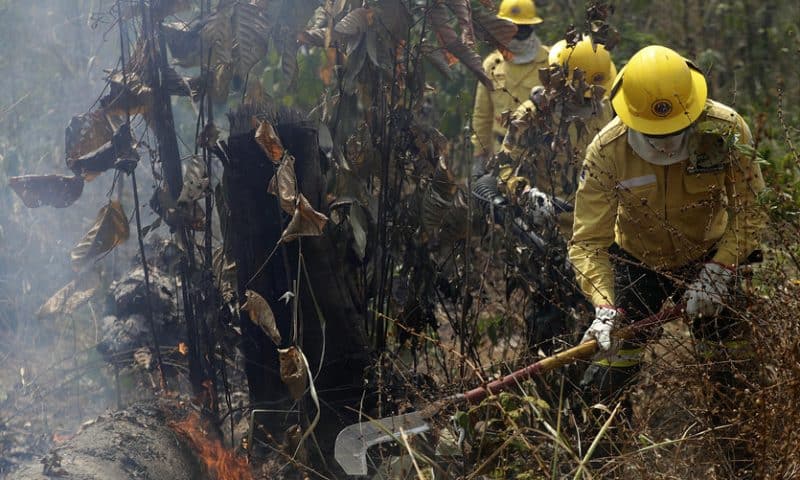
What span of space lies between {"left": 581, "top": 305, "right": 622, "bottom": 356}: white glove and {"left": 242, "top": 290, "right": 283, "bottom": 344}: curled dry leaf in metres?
1.12

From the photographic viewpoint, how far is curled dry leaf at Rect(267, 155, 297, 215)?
3239mm

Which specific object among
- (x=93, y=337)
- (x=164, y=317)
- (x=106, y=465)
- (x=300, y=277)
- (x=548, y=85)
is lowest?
(x=93, y=337)

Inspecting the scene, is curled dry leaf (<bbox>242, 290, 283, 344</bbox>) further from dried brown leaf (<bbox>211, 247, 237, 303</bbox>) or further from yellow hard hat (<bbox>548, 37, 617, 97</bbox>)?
yellow hard hat (<bbox>548, 37, 617, 97</bbox>)

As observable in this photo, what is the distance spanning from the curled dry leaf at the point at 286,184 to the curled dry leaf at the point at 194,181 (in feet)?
1.27

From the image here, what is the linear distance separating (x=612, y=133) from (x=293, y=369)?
1.53m

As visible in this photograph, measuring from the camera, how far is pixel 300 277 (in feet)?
11.8

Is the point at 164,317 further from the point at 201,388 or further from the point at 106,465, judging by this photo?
the point at 106,465

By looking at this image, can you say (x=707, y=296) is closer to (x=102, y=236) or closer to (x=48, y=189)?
A: (x=102, y=236)

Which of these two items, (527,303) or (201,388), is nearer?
(201,388)

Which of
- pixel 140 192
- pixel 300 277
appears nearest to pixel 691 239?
pixel 300 277

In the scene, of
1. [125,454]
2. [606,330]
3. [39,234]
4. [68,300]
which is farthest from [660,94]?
[39,234]

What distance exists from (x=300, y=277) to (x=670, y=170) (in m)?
1.48

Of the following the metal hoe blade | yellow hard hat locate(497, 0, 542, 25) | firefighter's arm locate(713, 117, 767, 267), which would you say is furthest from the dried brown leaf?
yellow hard hat locate(497, 0, 542, 25)

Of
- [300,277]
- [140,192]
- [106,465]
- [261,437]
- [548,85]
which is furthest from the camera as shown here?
[140,192]
